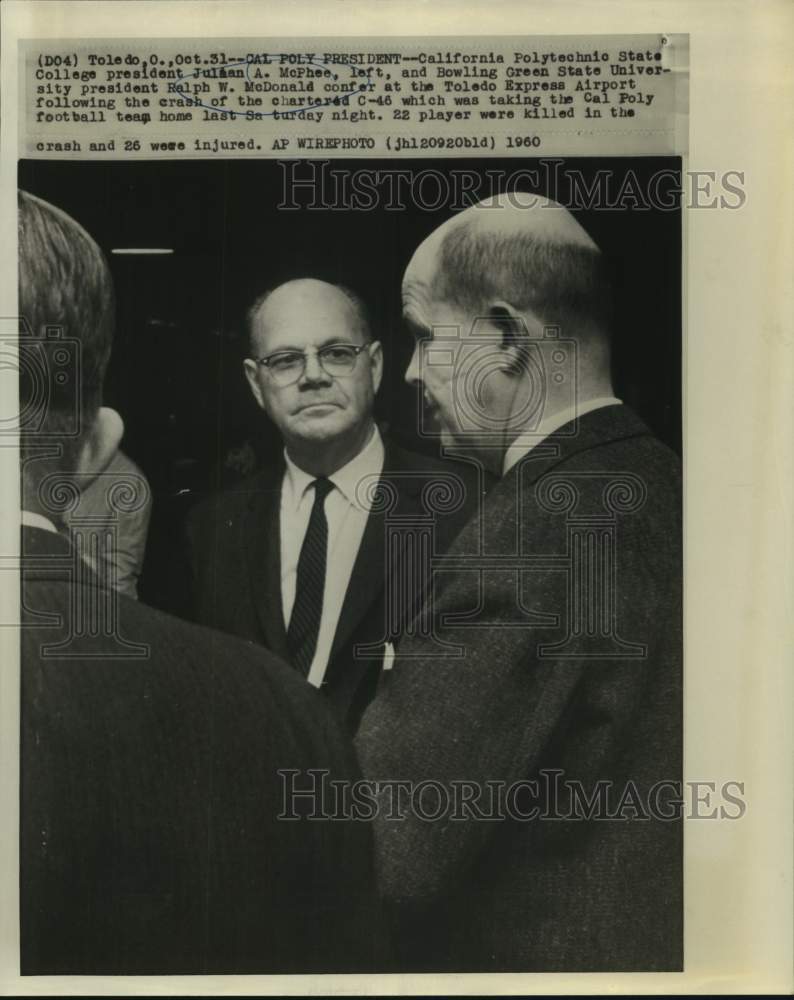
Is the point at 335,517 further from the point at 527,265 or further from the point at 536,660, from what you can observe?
the point at 527,265

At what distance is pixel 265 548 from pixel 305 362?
18.2 inches

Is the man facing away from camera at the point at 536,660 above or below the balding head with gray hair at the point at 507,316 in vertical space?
below

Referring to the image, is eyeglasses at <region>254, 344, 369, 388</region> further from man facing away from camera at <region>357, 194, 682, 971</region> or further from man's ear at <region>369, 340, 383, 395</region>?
man facing away from camera at <region>357, 194, 682, 971</region>

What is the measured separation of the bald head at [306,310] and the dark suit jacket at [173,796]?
72cm

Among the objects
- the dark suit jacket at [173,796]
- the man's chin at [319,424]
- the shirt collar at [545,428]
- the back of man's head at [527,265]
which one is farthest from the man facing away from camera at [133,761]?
the back of man's head at [527,265]

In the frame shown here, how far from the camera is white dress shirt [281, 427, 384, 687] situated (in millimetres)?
2080

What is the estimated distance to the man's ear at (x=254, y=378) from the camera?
2084 mm

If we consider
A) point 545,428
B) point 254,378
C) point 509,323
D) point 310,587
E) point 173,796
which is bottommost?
point 173,796

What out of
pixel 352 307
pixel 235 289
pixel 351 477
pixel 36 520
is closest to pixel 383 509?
pixel 351 477

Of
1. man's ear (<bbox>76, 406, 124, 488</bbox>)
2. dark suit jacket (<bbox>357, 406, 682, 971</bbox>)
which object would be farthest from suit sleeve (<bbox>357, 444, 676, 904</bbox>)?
man's ear (<bbox>76, 406, 124, 488</bbox>)

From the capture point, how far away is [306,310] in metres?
2.08

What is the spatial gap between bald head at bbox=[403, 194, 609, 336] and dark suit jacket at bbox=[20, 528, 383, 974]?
1022 mm

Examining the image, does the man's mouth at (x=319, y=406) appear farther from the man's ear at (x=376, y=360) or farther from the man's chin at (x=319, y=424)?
the man's ear at (x=376, y=360)

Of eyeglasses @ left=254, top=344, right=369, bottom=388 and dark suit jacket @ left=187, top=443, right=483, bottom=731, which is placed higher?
eyeglasses @ left=254, top=344, right=369, bottom=388
